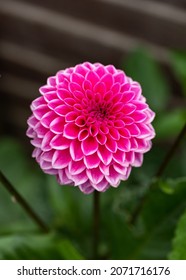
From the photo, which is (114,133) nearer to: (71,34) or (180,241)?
(180,241)

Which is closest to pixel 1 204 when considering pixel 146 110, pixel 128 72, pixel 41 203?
pixel 41 203

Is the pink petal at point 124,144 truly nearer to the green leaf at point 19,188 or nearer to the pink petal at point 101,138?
the pink petal at point 101,138

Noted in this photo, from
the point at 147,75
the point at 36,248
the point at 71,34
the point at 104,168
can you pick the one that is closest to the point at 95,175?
the point at 104,168

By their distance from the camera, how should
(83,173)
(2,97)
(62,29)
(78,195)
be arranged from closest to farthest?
1. (83,173)
2. (78,195)
3. (62,29)
4. (2,97)

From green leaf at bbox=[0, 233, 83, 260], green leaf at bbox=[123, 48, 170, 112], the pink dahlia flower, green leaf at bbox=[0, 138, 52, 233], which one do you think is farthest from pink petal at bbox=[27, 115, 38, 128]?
green leaf at bbox=[123, 48, 170, 112]

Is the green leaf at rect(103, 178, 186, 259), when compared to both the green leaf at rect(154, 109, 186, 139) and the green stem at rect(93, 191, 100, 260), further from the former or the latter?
the green leaf at rect(154, 109, 186, 139)

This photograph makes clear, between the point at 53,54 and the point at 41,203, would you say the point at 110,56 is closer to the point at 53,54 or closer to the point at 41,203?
the point at 53,54

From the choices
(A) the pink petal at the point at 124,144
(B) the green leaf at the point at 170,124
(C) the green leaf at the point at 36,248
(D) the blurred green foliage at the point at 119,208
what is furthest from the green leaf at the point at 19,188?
(A) the pink petal at the point at 124,144
